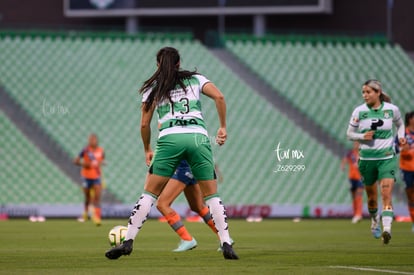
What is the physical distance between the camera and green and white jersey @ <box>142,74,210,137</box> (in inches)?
479

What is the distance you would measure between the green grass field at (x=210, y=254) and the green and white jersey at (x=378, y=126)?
1405mm

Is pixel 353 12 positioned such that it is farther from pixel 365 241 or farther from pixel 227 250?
pixel 227 250

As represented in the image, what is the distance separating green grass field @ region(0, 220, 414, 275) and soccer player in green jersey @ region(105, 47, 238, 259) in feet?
1.66

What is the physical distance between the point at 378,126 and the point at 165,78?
5401 millimetres

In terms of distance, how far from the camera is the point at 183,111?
1220 centimetres

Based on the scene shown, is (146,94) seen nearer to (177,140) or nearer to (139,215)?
(177,140)

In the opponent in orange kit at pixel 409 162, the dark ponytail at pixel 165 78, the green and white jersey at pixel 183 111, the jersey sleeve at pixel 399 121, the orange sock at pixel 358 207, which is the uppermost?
the dark ponytail at pixel 165 78

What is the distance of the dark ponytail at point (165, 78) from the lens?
483 inches

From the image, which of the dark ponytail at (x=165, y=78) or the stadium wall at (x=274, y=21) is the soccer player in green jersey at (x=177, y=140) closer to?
the dark ponytail at (x=165, y=78)

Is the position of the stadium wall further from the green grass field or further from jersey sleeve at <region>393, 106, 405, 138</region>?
jersey sleeve at <region>393, 106, 405, 138</region>

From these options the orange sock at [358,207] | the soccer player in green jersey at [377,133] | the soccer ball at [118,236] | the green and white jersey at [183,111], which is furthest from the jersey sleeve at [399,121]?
→ the orange sock at [358,207]

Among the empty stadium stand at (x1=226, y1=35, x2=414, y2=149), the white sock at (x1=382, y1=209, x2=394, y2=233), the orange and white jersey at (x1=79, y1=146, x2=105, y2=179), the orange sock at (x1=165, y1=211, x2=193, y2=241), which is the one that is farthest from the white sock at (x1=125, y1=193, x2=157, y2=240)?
the empty stadium stand at (x1=226, y1=35, x2=414, y2=149)

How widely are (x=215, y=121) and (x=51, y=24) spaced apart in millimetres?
8958

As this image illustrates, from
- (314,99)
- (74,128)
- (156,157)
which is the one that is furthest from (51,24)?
(156,157)
